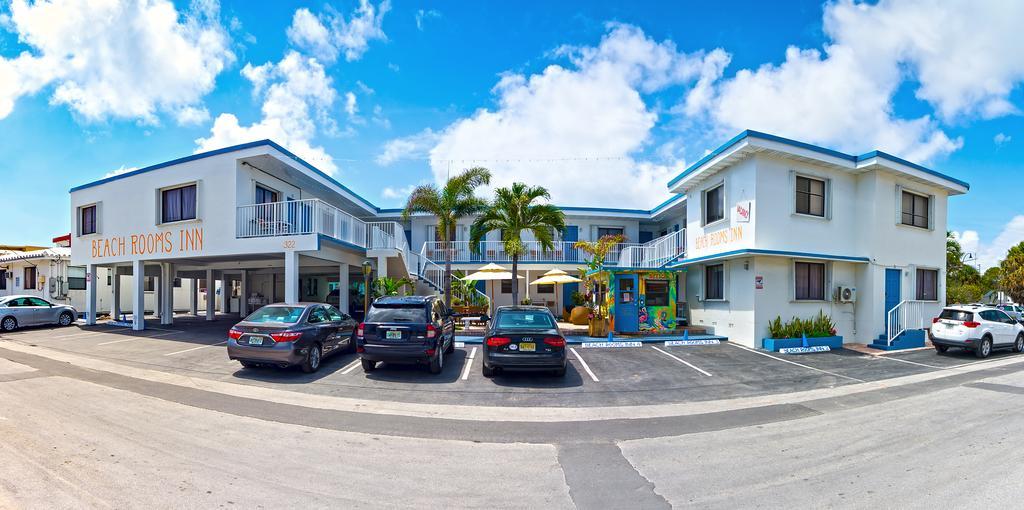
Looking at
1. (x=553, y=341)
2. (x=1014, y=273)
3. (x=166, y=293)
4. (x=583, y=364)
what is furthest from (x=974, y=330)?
(x=1014, y=273)

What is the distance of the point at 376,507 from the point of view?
13.5 feet


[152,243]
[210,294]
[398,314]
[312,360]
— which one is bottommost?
[312,360]

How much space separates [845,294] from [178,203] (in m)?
23.5

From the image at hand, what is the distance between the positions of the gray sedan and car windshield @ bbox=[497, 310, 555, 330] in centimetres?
2194

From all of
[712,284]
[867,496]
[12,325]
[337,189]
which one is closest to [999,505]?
[867,496]

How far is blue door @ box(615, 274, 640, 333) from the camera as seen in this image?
17000mm

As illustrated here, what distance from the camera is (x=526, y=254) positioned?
25.6 metres

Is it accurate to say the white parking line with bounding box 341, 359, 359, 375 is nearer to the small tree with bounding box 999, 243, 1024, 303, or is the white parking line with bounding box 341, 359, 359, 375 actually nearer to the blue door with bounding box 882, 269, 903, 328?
the blue door with bounding box 882, 269, 903, 328

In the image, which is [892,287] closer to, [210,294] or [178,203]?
[178,203]

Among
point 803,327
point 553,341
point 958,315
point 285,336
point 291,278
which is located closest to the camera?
point 553,341

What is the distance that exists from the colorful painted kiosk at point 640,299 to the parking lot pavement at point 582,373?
7.48 feet

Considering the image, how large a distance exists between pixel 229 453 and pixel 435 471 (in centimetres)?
247

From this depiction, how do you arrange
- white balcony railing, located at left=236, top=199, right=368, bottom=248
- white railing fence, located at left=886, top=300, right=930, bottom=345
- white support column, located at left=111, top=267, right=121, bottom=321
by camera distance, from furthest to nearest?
white support column, located at left=111, top=267, right=121, bottom=321, white railing fence, located at left=886, top=300, right=930, bottom=345, white balcony railing, located at left=236, top=199, right=368, bottom=248

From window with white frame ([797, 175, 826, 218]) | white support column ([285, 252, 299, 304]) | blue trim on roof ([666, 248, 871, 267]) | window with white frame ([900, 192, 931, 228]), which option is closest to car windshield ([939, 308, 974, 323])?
blue trim on roof ([666, 248, 871, 267])
